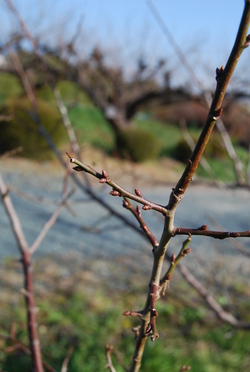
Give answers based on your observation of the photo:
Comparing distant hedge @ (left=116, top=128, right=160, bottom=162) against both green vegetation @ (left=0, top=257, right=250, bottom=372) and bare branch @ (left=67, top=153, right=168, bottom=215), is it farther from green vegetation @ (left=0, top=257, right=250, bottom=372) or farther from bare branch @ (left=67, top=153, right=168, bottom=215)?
bare branch @ (left=67, top=153, right=168, bottom=215)

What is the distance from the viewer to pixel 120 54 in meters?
13.3

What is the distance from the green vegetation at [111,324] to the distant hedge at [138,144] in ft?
26.6

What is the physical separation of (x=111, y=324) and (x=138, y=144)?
938cm

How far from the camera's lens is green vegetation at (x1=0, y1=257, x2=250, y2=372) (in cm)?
272

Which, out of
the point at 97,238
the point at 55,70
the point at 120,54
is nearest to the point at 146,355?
the point at 97,238

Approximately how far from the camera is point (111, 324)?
3191 millimetres

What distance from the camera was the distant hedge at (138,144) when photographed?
1224 cm

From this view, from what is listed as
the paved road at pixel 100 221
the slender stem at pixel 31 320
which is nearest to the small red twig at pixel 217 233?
the slender stem at pixel 31 320

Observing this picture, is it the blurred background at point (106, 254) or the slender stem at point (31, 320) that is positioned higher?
the blurred background at point (106, 254)

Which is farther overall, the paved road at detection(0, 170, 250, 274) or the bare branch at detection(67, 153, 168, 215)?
the paved road at detection(0, 170, 250, 274)

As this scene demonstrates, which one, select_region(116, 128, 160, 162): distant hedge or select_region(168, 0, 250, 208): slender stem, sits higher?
select_region(116, 128, 160, 162): distant hedge

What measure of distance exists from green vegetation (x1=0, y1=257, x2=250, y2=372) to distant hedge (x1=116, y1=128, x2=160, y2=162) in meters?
8.10

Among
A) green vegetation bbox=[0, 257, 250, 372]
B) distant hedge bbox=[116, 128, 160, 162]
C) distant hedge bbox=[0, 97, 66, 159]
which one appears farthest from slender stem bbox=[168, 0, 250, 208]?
distant hedge bbox=[116, 128, 160, 162]

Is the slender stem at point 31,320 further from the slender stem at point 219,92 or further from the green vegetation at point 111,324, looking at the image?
the green vegetation at point 111,324
